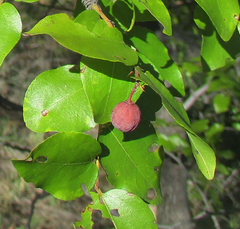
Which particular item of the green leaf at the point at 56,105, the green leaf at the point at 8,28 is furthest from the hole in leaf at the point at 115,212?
the green leaf at the point at 8,28

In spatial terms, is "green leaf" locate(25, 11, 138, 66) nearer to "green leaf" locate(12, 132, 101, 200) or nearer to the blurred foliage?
"green leaf" locate(12, 132, 101, 200)

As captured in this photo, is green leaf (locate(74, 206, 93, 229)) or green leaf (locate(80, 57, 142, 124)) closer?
green leaf (locate(80, 57, 142, 124))

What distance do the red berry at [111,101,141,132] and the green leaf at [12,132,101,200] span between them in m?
0.08

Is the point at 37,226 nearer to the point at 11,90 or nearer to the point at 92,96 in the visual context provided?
the point at 11,90

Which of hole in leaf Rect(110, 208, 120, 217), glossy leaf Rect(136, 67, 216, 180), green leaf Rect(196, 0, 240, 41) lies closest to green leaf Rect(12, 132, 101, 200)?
hole in leaf Rect(110, 208, 120, 217)

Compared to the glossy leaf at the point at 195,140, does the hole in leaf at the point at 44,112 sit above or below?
below

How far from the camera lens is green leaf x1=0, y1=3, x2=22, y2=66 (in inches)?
23.6

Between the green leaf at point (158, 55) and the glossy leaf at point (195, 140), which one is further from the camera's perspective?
the green leaf at point (158, 55)

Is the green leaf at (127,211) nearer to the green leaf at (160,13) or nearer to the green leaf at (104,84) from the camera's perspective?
the green leaf at (104,84)

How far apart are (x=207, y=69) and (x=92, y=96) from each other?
0.41 metres

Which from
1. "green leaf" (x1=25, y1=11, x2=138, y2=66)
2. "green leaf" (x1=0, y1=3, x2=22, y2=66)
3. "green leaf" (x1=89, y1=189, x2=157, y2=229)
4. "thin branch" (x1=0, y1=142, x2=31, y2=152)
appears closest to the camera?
"green leaf" (x1=25, y1=11, x2=138, y2=66)

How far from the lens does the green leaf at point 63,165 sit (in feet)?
1.99

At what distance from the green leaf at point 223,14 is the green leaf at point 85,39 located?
21 cm

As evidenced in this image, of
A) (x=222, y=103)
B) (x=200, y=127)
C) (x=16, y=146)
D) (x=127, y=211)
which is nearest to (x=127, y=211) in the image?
(x=127, y=211)
